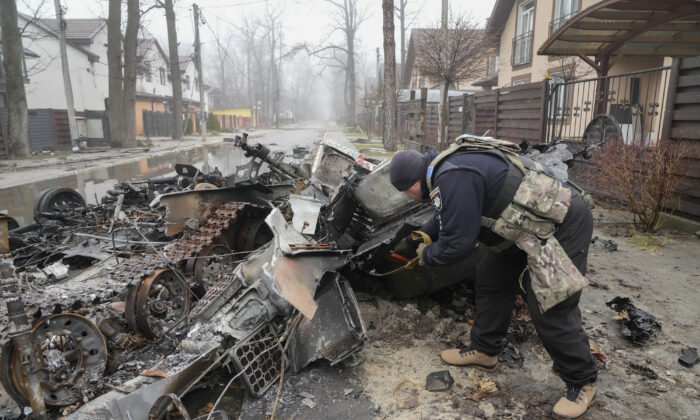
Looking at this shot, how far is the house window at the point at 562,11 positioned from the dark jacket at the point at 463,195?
1713cm

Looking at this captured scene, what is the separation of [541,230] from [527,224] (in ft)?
0.30

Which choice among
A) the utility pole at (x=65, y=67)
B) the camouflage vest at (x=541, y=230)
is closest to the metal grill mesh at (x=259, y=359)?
the camouflage vest at (x=541, y=230)

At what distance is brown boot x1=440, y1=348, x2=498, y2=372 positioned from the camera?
308cm

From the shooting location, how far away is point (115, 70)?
71.2 ft

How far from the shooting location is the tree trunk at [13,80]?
16.0 m

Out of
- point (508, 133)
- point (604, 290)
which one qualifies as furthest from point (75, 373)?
point (508, 133)

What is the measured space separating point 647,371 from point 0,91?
86.1ft

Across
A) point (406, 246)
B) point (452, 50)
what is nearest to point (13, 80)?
point (452, 50)

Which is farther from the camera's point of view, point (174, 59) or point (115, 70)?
point (174, 59)

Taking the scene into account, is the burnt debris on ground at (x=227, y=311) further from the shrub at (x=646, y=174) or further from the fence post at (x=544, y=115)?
the fence post at (x=544, y=115)

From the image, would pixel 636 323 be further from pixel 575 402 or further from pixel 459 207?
pixel 459 207

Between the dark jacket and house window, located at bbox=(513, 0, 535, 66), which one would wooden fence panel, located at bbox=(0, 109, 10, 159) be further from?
house window, located at bbox=(513, 0, 535, 66)

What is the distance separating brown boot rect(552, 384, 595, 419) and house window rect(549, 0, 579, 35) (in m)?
17.4

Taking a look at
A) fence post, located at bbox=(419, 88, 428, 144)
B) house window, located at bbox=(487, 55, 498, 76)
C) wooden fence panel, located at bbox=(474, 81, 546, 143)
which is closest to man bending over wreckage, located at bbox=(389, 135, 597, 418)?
wooden fence panel, located at bbox=(474, 81, 546, 143)
